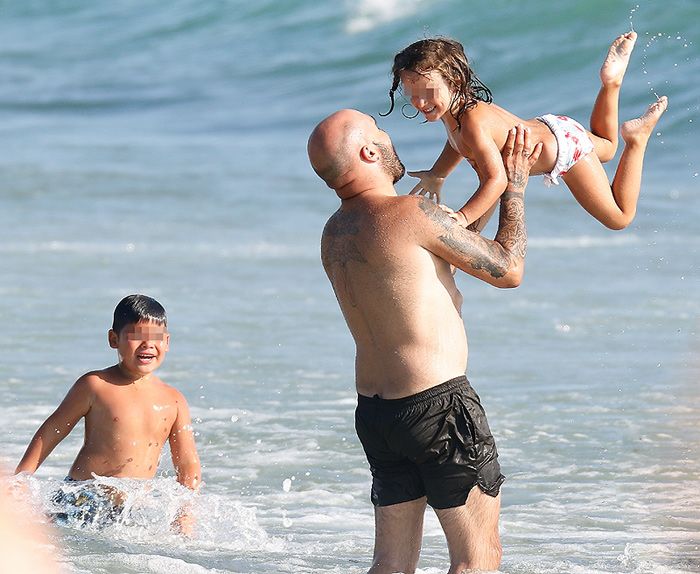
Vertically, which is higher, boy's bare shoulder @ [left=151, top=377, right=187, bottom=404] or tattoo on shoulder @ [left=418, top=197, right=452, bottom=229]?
tattoo on shoulder @ [left=418, top=197, right=452, bottom=229]

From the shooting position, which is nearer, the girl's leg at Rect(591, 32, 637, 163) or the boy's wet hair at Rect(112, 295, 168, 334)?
the boy's wet hair at Rect(112, 295, 168, 334)

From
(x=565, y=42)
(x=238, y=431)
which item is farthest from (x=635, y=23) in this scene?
(x=238, y=431)

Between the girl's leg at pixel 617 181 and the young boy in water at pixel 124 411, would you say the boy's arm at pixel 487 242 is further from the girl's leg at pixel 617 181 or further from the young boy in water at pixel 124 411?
the young boy in water at pixel 124 411

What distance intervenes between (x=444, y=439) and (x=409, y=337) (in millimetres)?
310

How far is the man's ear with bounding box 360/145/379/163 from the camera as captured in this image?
404 cm

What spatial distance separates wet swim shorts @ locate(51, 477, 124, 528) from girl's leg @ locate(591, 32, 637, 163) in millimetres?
2239

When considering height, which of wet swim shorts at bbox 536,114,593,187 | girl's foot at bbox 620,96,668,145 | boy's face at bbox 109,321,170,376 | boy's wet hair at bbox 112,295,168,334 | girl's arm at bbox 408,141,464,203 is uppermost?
girl's foot at bbox 620,96,668,145

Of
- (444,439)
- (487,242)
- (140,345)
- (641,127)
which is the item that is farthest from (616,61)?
(140,345)

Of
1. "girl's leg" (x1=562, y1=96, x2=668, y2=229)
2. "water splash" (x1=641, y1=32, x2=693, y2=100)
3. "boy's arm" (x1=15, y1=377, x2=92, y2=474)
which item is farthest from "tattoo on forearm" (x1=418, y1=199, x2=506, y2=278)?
"water splash" (x1=641, y1=32, x2=693, y2=100)

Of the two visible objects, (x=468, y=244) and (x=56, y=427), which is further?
(x=56, y=427)

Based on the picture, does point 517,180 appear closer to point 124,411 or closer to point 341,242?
point 341,242

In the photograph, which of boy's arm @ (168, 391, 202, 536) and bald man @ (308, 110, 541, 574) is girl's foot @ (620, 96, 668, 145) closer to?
bald man @ (308, 110, 541, 574)

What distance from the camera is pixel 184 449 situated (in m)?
5.23

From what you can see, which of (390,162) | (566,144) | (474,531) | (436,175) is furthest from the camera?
(566,144)
